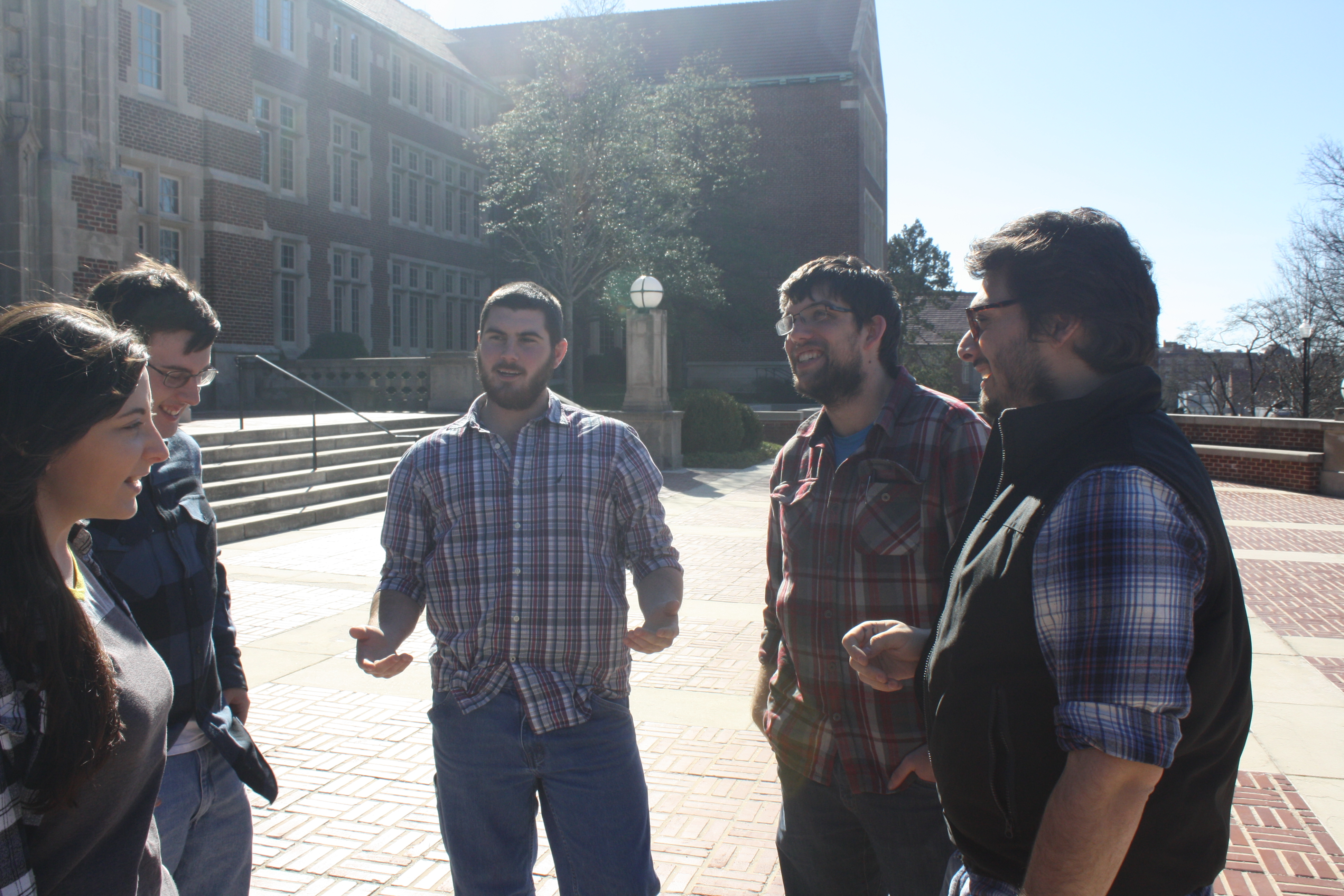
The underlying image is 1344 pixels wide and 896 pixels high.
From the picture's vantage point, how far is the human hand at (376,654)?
7.82ft

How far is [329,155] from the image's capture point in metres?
26.9

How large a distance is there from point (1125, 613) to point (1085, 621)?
5 centimetres

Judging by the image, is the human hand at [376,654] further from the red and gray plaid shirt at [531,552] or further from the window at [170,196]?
the window at [170,196]

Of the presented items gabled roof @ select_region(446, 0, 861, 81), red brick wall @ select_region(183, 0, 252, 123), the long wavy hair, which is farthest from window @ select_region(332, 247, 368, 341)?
the long wavy hair

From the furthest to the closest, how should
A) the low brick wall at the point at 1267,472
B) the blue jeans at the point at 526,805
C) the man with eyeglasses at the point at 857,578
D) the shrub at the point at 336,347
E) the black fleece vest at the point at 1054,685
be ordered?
the shrub at the point at 336,347 < the low brick wall at the point at 1267,472 < the blue jeans at the point at 526,805 < the man with eyeglasses at the point at 857,578 < the black fleece vest at the point at 1054,685

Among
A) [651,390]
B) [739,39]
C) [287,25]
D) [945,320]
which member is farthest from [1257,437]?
[945,320]

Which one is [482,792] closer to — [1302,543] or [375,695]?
[375,695]

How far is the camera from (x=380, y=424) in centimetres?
1600

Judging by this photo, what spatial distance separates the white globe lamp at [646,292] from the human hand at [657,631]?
13.8m

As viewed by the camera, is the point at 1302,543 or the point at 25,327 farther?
the point at 1302,543

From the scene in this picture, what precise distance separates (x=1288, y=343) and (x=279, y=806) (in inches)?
1572

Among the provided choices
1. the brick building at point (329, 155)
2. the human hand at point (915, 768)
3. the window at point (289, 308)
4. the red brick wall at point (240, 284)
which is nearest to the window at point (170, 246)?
the brick building at point (329, 155)

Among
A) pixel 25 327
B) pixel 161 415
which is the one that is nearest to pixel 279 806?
pixel 161 415

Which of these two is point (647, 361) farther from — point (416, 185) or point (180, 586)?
point (416, 185)
